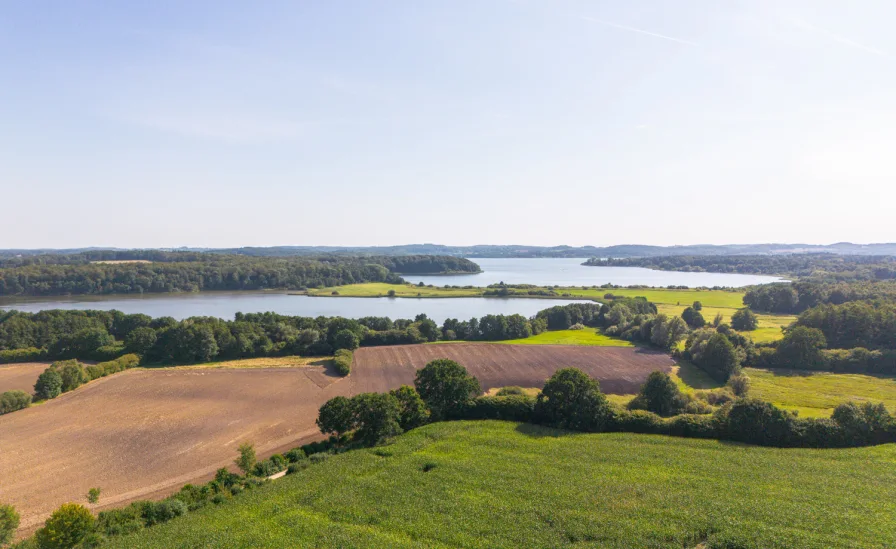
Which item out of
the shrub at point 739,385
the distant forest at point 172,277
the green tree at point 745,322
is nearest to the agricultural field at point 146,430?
the shrub at point 739,385

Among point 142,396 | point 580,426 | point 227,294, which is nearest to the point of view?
point 580,426

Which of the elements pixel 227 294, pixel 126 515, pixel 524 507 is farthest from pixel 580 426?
pixel 227 294

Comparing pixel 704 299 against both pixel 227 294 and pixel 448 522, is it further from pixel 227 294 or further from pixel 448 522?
pixel 227 294

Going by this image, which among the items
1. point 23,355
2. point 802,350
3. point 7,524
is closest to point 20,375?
point 23,355

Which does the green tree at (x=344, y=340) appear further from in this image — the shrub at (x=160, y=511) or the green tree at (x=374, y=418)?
the shrub at (x=160, y=511)

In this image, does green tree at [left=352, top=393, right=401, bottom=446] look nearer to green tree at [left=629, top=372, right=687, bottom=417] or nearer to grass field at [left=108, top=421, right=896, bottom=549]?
grass field at [left=108, top=421, right=896, bottom=549]

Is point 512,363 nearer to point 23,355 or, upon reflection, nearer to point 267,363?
point 267,363
